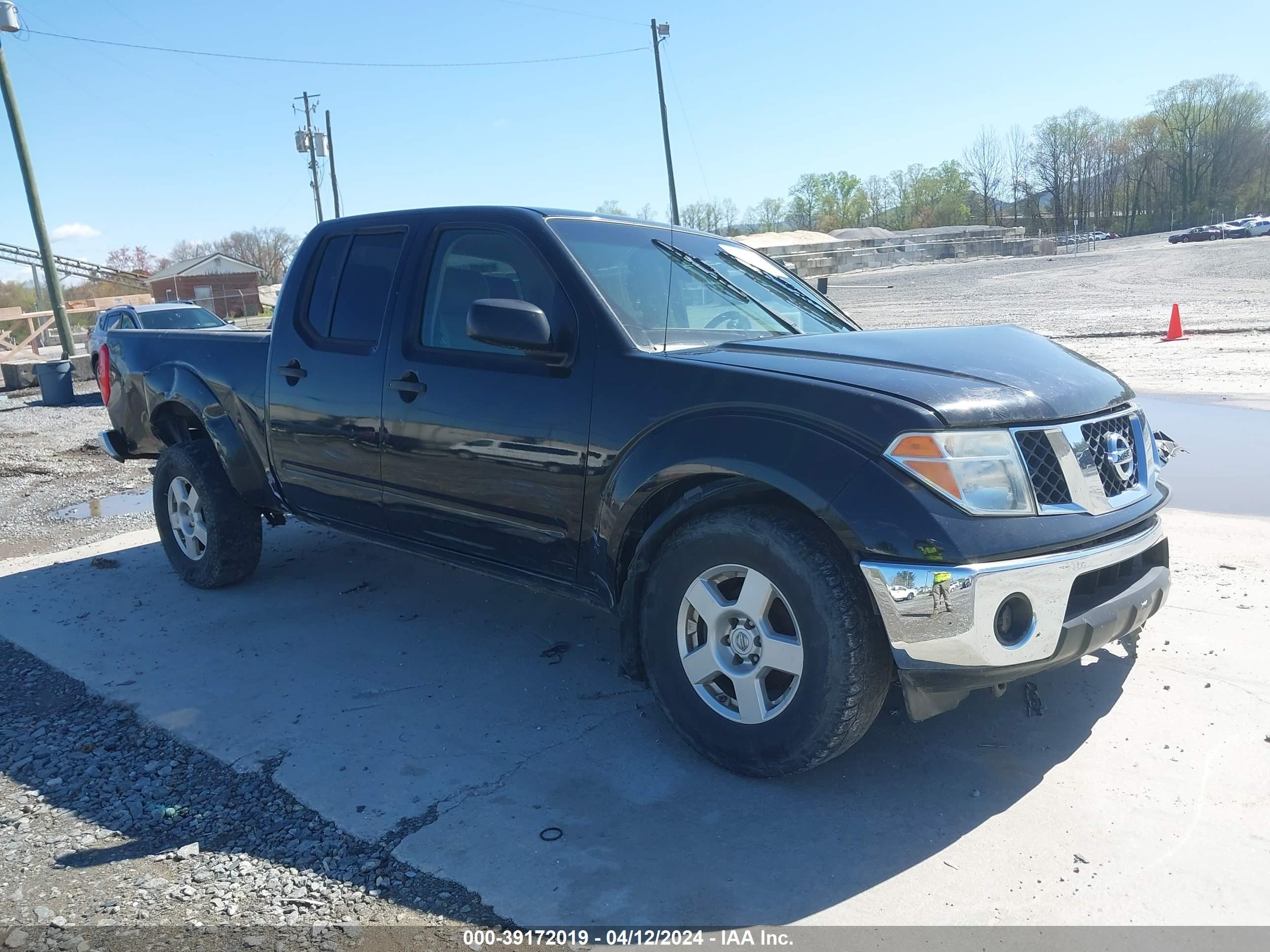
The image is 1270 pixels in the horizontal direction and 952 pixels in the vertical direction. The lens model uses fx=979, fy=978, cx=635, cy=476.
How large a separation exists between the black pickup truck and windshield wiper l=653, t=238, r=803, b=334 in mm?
16

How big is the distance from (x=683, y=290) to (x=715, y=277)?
28 cm

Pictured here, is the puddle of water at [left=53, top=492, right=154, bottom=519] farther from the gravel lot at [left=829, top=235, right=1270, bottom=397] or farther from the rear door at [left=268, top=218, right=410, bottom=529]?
the gravel lot at [left=829, top=235, right=1270, bottom=397]

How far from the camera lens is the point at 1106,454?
10.4 ft

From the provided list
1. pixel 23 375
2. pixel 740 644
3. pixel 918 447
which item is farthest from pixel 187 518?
pixel 23 375

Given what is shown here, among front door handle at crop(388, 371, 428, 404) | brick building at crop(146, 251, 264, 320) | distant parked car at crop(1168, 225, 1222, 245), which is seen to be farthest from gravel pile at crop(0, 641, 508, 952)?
distant parked car at crop(1168, 225, 1222, 245)

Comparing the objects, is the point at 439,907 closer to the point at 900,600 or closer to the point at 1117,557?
the point at 900,600

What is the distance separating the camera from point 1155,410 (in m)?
9.52

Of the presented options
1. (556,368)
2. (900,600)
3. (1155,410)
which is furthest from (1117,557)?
(1155,410)

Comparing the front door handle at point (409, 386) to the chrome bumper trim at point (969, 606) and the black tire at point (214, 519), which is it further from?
the chrome bumper trim at point (969, 606)

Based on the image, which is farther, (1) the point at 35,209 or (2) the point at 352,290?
(1) the point at 35,209

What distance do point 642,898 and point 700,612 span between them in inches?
36.5

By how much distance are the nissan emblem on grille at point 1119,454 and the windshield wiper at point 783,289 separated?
1.52 metres

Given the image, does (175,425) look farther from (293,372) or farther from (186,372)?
(293,372)

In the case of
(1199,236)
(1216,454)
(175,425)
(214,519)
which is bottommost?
(1216,454)
